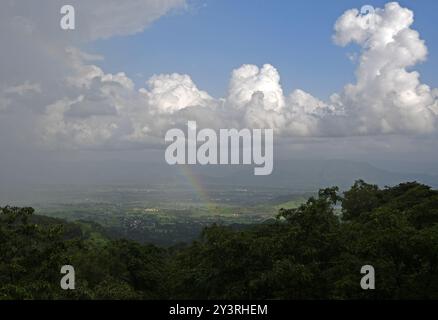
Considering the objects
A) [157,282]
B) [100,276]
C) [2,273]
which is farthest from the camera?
[157,282]

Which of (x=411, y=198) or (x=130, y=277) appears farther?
(x=411, y=198)

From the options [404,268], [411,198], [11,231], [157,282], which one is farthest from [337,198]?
[411,198]

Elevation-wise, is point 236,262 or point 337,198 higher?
point 337,198

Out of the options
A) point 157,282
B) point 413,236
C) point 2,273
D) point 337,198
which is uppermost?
point 337,198

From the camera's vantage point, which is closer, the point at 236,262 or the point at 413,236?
the point at 413,236

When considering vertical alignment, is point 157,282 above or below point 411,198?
below

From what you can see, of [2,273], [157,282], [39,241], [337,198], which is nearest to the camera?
[2,273]
